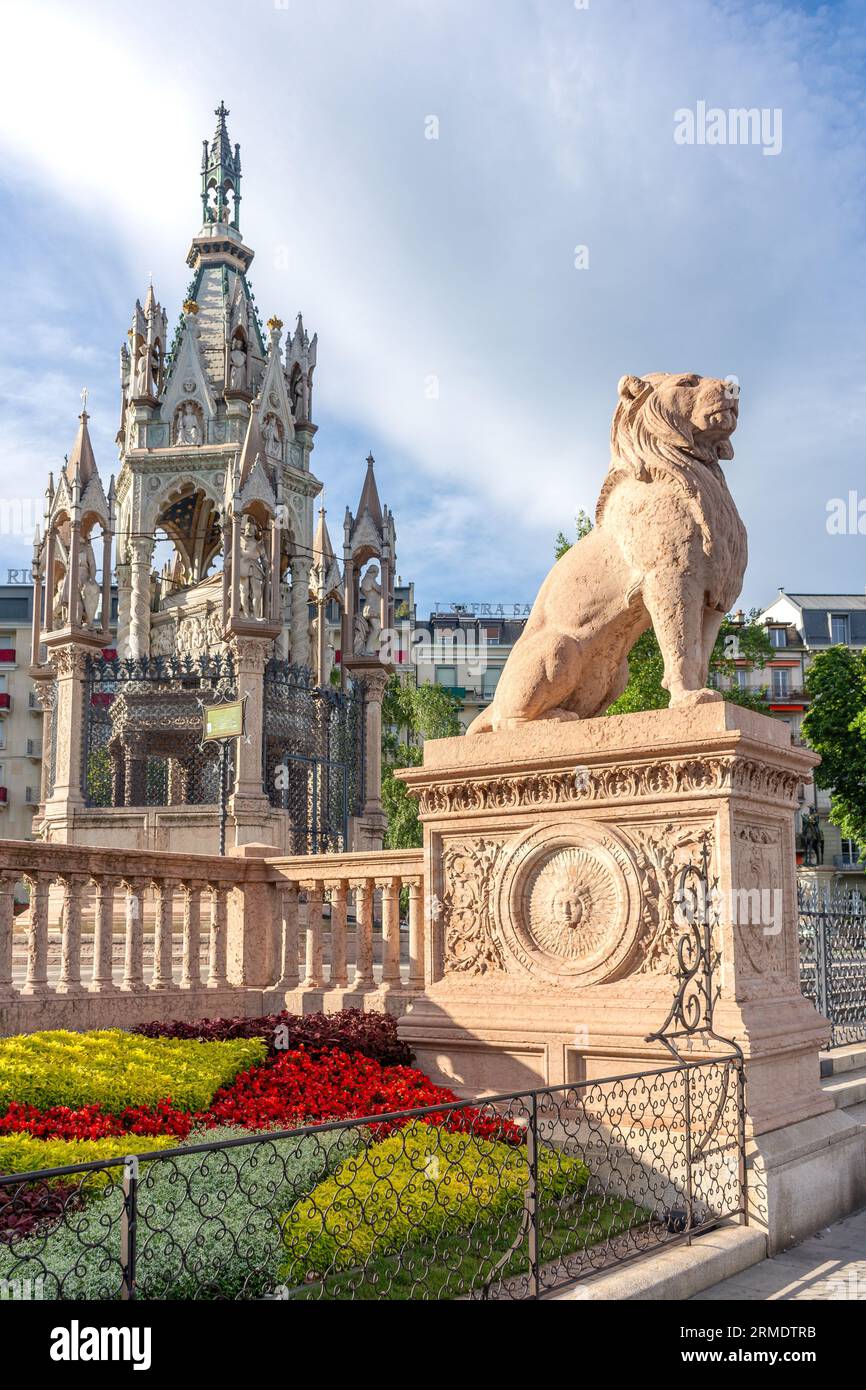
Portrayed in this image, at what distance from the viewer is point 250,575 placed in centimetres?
2214

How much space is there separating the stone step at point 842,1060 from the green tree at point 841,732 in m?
31.9

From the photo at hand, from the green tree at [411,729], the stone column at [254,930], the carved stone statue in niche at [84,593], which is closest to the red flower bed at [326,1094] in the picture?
the stone column at [254,930]

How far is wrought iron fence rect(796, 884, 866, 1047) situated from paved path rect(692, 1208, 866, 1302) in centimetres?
430

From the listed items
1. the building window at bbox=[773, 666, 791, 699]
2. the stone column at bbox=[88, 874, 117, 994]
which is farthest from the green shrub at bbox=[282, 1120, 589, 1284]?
the building window at bbox=[773, 666, 791, 699]

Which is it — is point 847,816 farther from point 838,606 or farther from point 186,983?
point 186,983

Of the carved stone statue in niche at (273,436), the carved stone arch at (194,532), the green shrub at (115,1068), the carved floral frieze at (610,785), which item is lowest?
the green shrub at (115,1068)

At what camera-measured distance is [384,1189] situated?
18.2 feet

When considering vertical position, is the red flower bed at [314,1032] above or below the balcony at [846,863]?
below

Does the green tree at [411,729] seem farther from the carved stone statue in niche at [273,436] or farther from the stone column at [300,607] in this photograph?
the carved stone statue in niche at [273,436]

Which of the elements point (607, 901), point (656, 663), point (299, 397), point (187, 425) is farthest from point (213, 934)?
point (656, 663)

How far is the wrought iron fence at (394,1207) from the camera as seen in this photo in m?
4.28

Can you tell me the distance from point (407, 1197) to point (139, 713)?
18278 millimetres

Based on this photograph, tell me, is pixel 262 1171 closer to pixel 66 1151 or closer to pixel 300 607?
pixel 66 1151
